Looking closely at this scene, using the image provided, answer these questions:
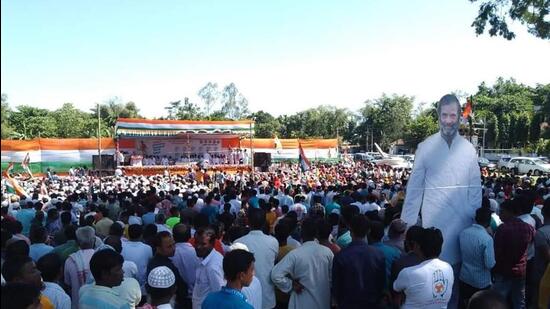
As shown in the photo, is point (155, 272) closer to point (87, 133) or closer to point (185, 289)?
point (185, 289)

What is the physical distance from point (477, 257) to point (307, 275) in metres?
1.80

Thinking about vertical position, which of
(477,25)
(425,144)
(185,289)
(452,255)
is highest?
(477,25)

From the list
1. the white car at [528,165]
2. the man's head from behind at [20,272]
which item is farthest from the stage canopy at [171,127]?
the man's head from behind at [20,272]

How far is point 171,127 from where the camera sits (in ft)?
105

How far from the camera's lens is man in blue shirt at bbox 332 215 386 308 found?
409 centimetres

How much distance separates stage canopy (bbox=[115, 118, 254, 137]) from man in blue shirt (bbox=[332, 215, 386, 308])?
26.0 m

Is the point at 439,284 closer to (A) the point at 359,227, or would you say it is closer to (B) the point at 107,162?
(A) the point at 359,227

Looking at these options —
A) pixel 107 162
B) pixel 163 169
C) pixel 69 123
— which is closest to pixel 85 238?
pixel 163 169

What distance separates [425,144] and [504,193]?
7.36 m

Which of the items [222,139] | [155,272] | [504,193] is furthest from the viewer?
[222,139]

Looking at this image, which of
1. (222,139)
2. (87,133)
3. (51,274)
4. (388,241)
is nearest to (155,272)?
(51,274)

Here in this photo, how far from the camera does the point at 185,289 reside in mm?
5160

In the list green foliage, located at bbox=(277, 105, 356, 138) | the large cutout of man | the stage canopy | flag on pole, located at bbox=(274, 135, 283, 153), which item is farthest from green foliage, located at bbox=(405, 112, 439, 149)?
the large cutout of man

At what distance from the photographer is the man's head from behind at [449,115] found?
5.39 metres
